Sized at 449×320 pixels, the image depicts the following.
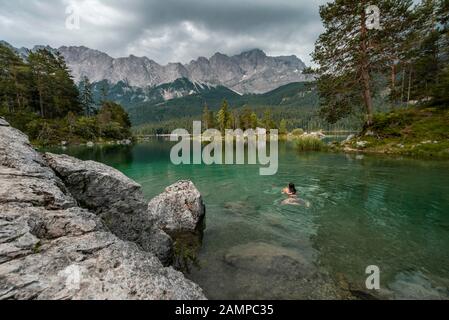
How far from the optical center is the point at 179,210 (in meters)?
10.8

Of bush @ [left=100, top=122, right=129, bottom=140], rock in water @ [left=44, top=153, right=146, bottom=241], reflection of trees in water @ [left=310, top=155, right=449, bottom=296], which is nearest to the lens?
rock in water @ [left=44, top=153, right=146, bottom=241]

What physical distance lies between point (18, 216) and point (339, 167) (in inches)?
1064

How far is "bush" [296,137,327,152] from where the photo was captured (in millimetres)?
43537

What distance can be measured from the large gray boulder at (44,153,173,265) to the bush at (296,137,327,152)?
40182mm

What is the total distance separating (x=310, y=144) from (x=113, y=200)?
137ft

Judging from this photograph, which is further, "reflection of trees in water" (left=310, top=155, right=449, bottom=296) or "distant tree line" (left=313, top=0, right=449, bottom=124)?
"distant tree line" (left=313, top=0, right=449, bottom=124)

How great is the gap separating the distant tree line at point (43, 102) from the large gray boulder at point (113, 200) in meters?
73.5

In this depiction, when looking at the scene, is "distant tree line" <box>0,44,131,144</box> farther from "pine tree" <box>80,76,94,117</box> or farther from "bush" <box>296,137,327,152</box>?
"bush" <box>296,137,327,152</box>

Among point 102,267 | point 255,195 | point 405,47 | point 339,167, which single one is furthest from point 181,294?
point 405,47

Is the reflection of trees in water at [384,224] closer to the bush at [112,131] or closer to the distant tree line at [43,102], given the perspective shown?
the distant tree line at [43,102]

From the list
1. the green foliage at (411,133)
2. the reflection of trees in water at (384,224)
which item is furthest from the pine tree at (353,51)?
the reflection of trees in water at (384,224)

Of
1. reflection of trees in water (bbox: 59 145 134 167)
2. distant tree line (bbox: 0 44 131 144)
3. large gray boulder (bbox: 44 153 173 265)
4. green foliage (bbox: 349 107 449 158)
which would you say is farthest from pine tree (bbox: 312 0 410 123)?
distant tree line (bbox: 0 44 131 144)

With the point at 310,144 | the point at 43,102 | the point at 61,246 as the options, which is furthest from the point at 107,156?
the point at 43,102

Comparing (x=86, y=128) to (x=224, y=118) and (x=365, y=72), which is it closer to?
(x=224, y=118)
